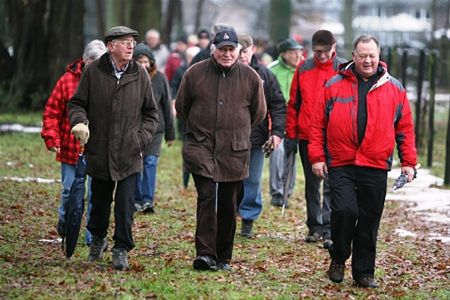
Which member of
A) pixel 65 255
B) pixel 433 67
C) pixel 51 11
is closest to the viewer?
pixel 65 255

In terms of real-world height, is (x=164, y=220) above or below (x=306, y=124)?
below

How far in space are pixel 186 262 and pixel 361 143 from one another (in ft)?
6.75

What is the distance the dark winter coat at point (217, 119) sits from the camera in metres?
10.0

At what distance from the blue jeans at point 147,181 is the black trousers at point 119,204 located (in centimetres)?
390

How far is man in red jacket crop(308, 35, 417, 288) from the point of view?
31.4 ft

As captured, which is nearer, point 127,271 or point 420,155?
point 127,271

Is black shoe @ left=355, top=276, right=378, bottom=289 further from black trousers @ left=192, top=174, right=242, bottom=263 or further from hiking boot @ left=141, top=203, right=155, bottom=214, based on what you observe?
hiking boot @ left=141, top=203, right=155, bottom=214

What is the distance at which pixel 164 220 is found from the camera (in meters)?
13.8

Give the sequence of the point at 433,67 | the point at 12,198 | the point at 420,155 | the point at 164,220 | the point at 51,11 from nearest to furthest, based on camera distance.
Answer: the point at 164,220, the point at 12,198, the point at 433,67, the point at 420,155, the point at 51,11

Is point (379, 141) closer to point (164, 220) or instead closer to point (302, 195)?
point (164, 220)

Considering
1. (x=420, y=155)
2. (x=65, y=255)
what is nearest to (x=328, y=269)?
(x=65, y=255)

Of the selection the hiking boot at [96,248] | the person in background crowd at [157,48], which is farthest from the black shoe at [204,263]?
the person in background crowd at [157,48]

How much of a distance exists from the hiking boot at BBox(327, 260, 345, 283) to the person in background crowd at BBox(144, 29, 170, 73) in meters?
12.7

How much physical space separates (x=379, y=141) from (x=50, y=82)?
19483 millimetres
